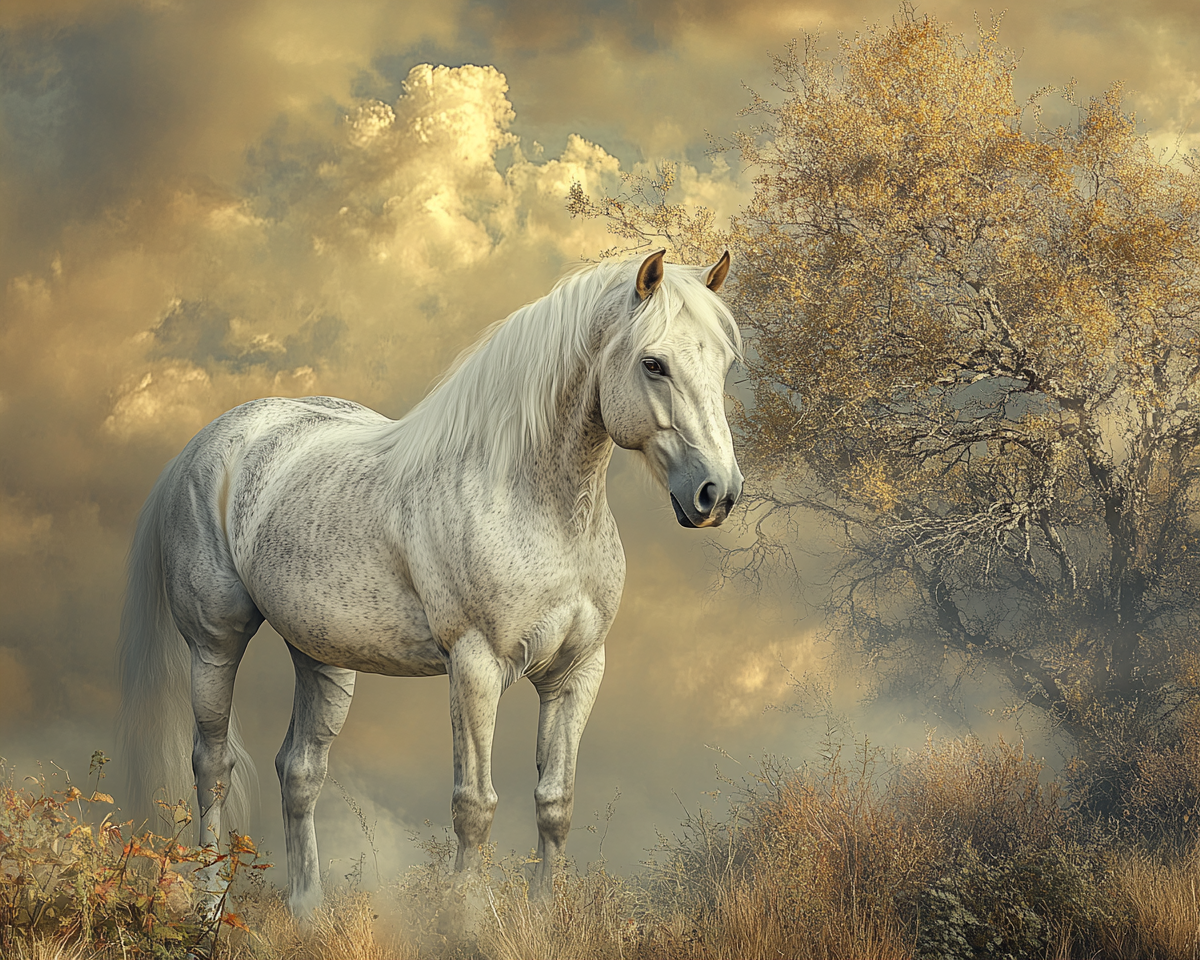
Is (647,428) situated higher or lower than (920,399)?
lower

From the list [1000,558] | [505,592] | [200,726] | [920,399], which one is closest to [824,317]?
[920,399]

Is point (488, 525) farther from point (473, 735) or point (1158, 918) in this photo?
point (1158, 918)

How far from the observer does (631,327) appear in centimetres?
377

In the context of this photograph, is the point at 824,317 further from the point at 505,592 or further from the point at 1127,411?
the point at 505,592

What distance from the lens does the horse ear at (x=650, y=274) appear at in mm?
3744

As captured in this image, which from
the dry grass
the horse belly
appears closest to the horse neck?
the horse belly

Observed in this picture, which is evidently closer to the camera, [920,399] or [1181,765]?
[1181,765]

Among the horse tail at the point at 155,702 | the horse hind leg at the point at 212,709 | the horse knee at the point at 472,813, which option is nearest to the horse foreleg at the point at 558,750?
the horse knee at the point at 472,813

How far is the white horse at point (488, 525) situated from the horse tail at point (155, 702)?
40 centimetres

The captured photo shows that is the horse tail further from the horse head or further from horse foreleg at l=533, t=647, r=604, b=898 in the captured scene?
the horse head

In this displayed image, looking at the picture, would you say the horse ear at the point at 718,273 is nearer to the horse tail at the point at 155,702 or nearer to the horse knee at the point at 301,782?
the horse knee at the point at 301,782

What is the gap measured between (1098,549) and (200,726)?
23.0 feet

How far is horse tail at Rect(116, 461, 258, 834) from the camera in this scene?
18.7ft

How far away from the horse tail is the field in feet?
1.32
